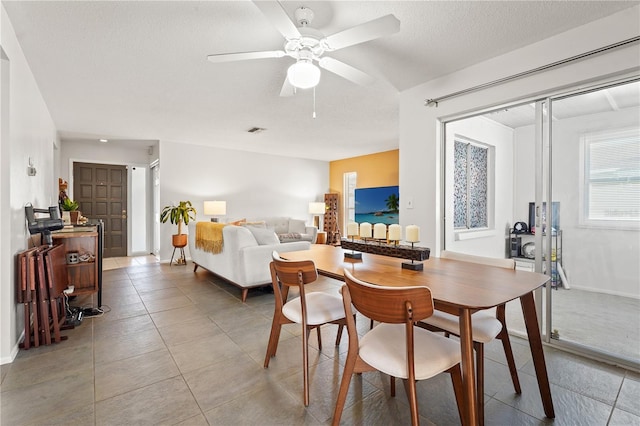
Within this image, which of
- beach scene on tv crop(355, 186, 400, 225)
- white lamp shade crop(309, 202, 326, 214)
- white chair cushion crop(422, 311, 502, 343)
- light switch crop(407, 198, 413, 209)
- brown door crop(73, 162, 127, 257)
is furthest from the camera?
white lamp shade crop(309, 202, 326, 214)

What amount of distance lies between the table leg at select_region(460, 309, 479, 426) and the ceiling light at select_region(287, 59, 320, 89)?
5.22ft

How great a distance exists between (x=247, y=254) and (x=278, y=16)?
258 cm

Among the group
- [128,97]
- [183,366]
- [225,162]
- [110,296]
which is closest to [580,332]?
[183,366]

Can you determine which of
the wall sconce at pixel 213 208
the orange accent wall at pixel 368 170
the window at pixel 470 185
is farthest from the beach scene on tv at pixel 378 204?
the wall sconce at pixel 213 208

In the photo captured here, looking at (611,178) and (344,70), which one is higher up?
(344,70)

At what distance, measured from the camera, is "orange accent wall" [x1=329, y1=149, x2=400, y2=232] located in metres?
6.95

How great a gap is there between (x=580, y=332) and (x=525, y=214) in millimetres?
1124

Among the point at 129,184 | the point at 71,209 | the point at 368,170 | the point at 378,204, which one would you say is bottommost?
the point at 71,209

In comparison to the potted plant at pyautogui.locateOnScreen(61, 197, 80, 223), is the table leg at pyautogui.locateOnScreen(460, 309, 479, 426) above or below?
below

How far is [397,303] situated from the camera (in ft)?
3.92

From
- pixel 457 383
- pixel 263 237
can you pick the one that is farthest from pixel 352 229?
pixel 263 237

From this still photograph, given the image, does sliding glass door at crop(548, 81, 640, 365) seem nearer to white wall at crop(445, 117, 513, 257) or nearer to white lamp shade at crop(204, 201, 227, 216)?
white wall at crop(445, 117, 513, 257)

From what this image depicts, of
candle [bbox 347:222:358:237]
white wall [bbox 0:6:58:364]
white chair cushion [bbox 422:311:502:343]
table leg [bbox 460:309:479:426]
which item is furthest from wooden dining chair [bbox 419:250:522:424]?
white wall [bbox 0:6:58:364]

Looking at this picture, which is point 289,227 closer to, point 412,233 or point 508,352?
Answer: point 412,233
